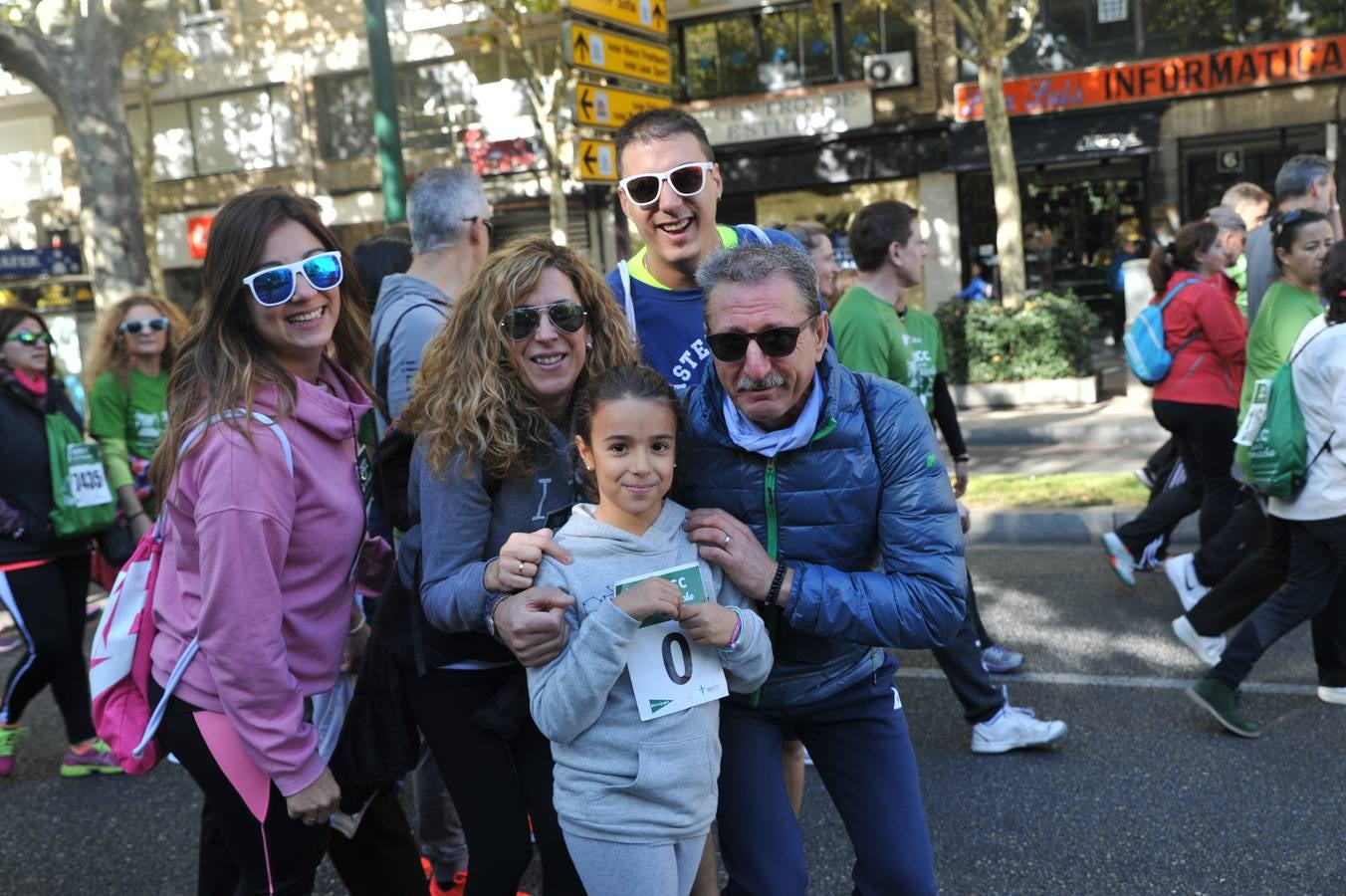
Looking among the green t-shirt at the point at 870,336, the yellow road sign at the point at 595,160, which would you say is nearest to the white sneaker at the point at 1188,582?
the green t-shirt at the point at 870,336

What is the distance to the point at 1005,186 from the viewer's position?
15.1 metres

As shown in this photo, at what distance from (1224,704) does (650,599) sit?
3181mm

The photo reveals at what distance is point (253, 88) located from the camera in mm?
25812

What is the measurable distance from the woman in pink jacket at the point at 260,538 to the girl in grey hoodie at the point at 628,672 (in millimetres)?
543

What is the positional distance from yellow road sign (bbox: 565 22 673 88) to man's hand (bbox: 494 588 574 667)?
769 centimetres

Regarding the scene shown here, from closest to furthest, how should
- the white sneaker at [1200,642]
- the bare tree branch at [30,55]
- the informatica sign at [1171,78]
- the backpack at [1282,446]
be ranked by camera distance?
the backpack at [1282,446], the white sneaker at [1200,642], the bare tree branch at [30,55], the informatica sign at [1171,78]

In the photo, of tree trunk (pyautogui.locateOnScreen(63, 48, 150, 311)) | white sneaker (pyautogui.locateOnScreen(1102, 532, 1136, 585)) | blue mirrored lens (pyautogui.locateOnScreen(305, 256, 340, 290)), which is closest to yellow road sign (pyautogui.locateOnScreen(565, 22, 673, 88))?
white sneaker (pyautogui.locateOnScreen(1102, 532, 1136, 585))

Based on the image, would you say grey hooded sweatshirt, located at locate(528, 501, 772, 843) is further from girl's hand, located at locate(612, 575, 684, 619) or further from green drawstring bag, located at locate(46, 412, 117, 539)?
green drawstring bag, located at locate(46, 412, 117, 539)

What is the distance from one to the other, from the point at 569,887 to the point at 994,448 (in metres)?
9.78

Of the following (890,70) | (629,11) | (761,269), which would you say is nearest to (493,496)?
(761,269)

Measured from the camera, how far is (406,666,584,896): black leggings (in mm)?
2637

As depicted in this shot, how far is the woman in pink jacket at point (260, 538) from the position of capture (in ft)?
7.95

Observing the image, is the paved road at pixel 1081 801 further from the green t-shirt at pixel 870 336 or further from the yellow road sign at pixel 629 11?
the yellow road sign at pixel 629 11

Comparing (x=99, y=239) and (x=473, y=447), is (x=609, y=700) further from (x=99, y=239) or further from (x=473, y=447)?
(x=99, y=239)
